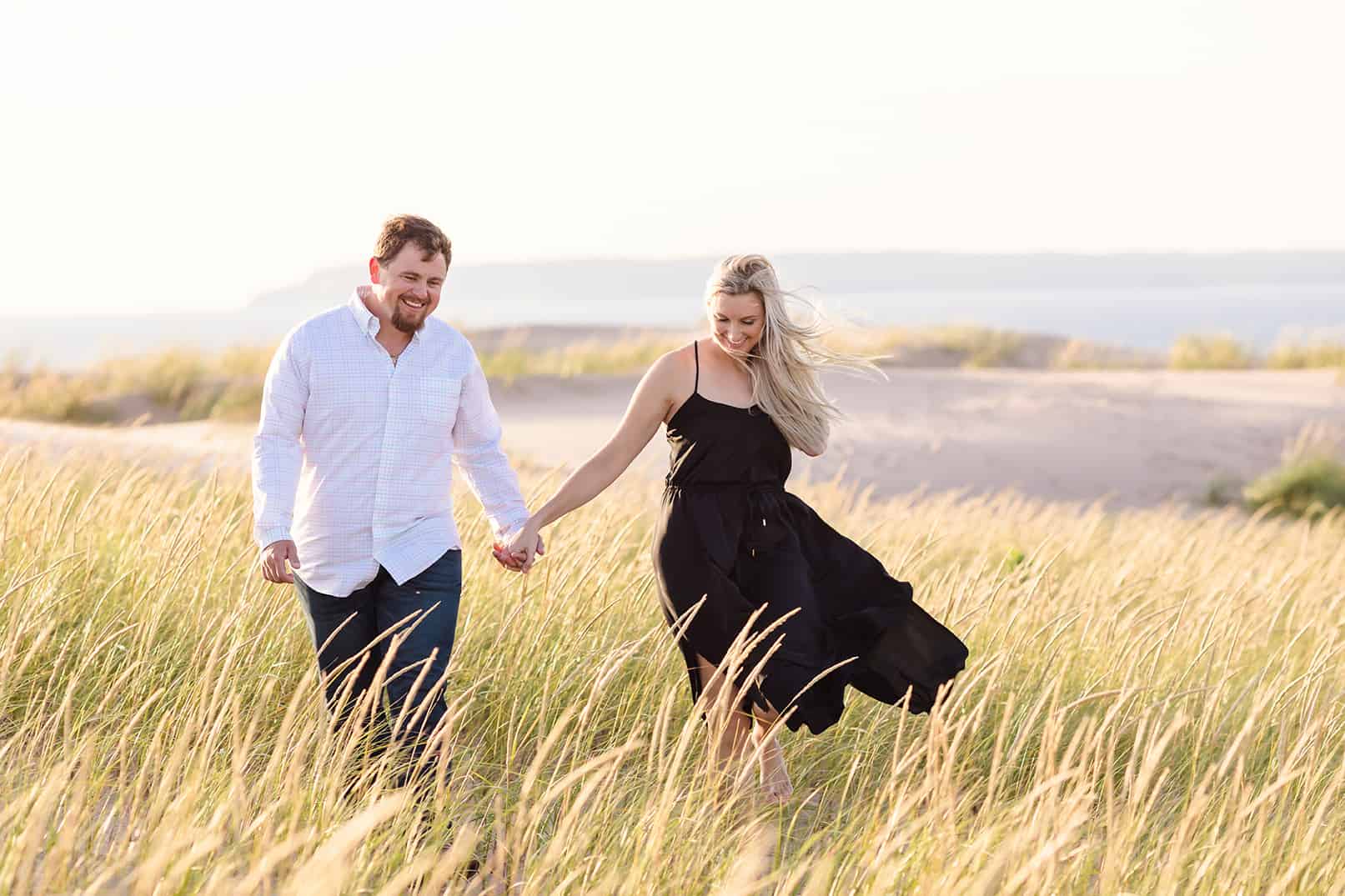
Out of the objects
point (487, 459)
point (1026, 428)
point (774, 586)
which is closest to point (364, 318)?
point (487, 459)

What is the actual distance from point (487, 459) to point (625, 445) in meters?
0.38

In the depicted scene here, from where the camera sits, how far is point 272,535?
319 cm

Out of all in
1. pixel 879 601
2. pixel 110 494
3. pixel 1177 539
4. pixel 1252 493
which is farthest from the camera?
pixel 1252 493

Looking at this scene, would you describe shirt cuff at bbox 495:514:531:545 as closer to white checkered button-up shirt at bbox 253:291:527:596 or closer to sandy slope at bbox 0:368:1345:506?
white checkered button-up shirt at bbox 253:291:527:596

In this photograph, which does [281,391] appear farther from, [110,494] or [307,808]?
[110,494]

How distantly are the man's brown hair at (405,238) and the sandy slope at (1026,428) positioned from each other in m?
8.29

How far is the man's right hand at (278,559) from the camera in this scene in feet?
10.3

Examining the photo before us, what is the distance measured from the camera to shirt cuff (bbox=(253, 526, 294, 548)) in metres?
3.19

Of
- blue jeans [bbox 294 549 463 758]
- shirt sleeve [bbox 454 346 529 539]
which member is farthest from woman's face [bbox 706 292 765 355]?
blue jeans [bbox 294 549 463 758]

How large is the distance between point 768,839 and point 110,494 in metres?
4.35

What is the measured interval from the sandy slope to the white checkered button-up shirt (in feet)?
26.9

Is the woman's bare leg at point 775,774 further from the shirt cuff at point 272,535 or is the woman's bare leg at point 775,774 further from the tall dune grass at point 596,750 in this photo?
the shirt cuff at point 272,535

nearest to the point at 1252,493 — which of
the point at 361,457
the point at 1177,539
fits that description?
the point at 1177,539

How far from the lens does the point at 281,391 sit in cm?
Result: 330
